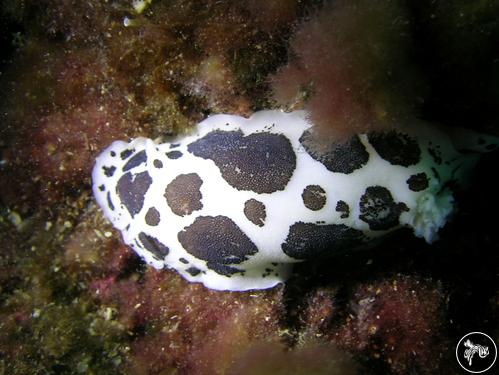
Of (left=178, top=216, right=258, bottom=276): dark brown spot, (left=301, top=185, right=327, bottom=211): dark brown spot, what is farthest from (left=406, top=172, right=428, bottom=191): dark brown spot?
(left=178, top=216, right=258, bottom=276): dark brown spot

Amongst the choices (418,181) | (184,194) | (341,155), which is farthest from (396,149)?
(184,194)

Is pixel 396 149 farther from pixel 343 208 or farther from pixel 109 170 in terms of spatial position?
pixel 109 170

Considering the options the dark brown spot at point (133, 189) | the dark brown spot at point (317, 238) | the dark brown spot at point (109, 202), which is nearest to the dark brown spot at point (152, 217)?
the dark brown spot at point (133, 189)

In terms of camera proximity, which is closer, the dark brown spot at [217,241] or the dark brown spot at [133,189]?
the dark brown spot at [217,241]

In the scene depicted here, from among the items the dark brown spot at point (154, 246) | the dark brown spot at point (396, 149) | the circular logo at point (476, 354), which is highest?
the dark brown spot at point (396, 149)

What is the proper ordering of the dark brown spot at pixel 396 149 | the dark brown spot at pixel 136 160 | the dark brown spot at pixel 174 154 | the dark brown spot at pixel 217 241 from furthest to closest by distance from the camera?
the dark brown spot at pixel 136 160 < the dark brown spot at pixel 174 154 < the dark brown spot at pixel 217 241 < the dark brown spot at pixel 396 149

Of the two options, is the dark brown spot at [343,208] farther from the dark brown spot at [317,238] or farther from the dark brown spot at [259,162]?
the dark brown spot at [259,162]
